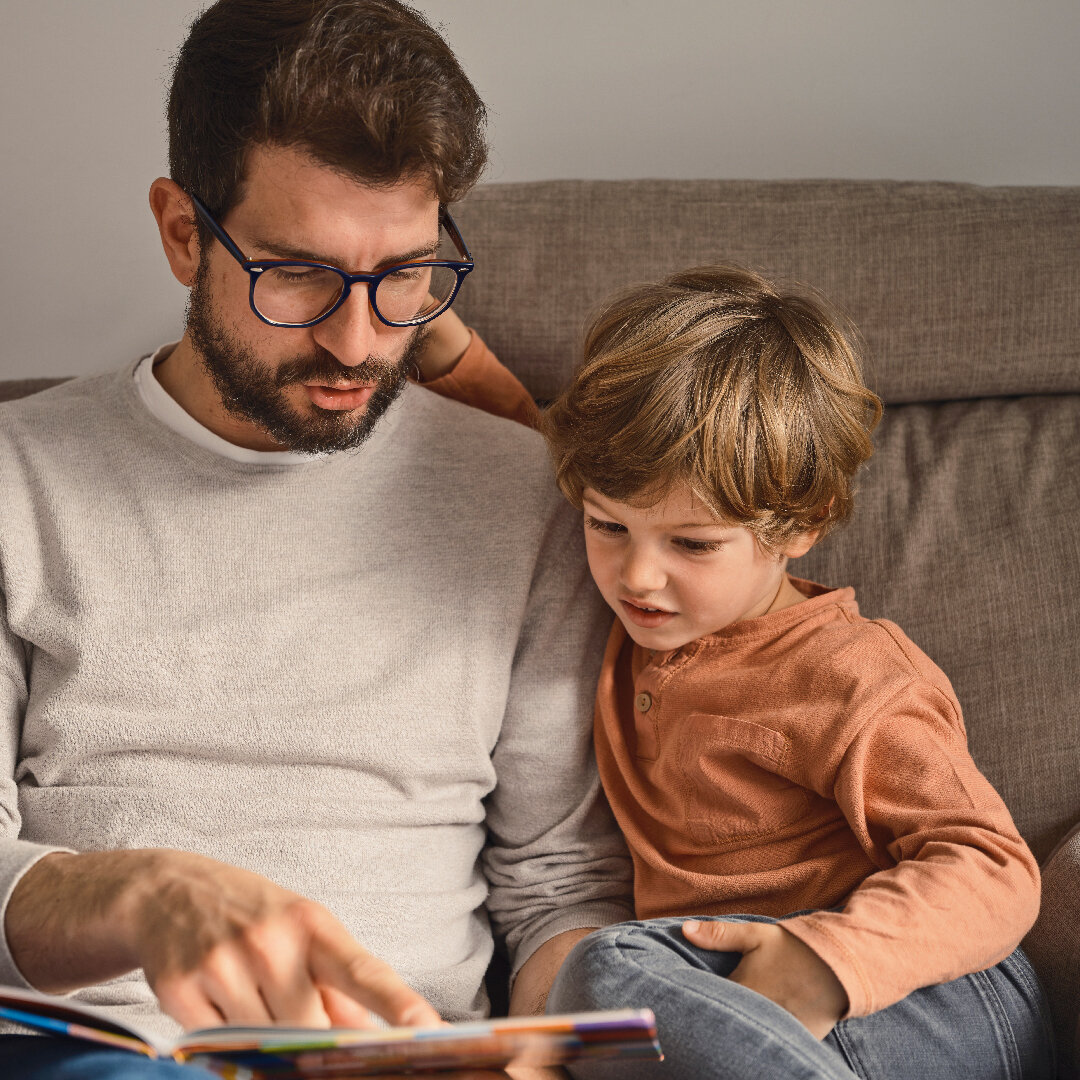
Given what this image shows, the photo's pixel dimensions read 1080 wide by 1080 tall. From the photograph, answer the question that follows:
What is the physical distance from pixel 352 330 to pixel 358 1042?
2.47 feet

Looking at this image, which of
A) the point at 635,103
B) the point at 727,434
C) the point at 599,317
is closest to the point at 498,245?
the point at 599,317

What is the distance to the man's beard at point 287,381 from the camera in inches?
49.3

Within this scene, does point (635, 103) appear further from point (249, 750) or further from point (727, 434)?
point (249, 750)

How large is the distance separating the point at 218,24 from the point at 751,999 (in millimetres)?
1148

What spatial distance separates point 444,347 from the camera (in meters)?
1.54

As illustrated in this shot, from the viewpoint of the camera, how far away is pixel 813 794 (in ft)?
4.06

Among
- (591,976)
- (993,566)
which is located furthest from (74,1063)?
(993,566)

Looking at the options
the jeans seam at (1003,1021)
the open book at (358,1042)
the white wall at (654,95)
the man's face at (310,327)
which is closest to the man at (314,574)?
the man's face at (310,327)

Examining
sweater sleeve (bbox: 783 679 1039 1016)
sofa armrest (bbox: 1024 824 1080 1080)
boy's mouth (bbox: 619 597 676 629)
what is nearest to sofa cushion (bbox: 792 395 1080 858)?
sofa armrest (bbox: 1024 824 1080 1080)

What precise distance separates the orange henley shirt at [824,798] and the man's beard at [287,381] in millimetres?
423

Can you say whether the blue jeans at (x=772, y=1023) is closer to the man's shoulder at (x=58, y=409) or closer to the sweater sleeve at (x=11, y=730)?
the sweater sleeve at (x=11, y=730)

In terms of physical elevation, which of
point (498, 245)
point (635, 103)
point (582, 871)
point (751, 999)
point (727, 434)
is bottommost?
point (582, 871)

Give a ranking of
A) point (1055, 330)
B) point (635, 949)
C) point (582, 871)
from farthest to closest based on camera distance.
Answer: point (1055, 330)
point (582, 871)
point (635, 949)

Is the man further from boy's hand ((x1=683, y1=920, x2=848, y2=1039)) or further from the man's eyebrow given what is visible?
boy's hand ((x1=683, y1=920, x2=848, y2=1039))
